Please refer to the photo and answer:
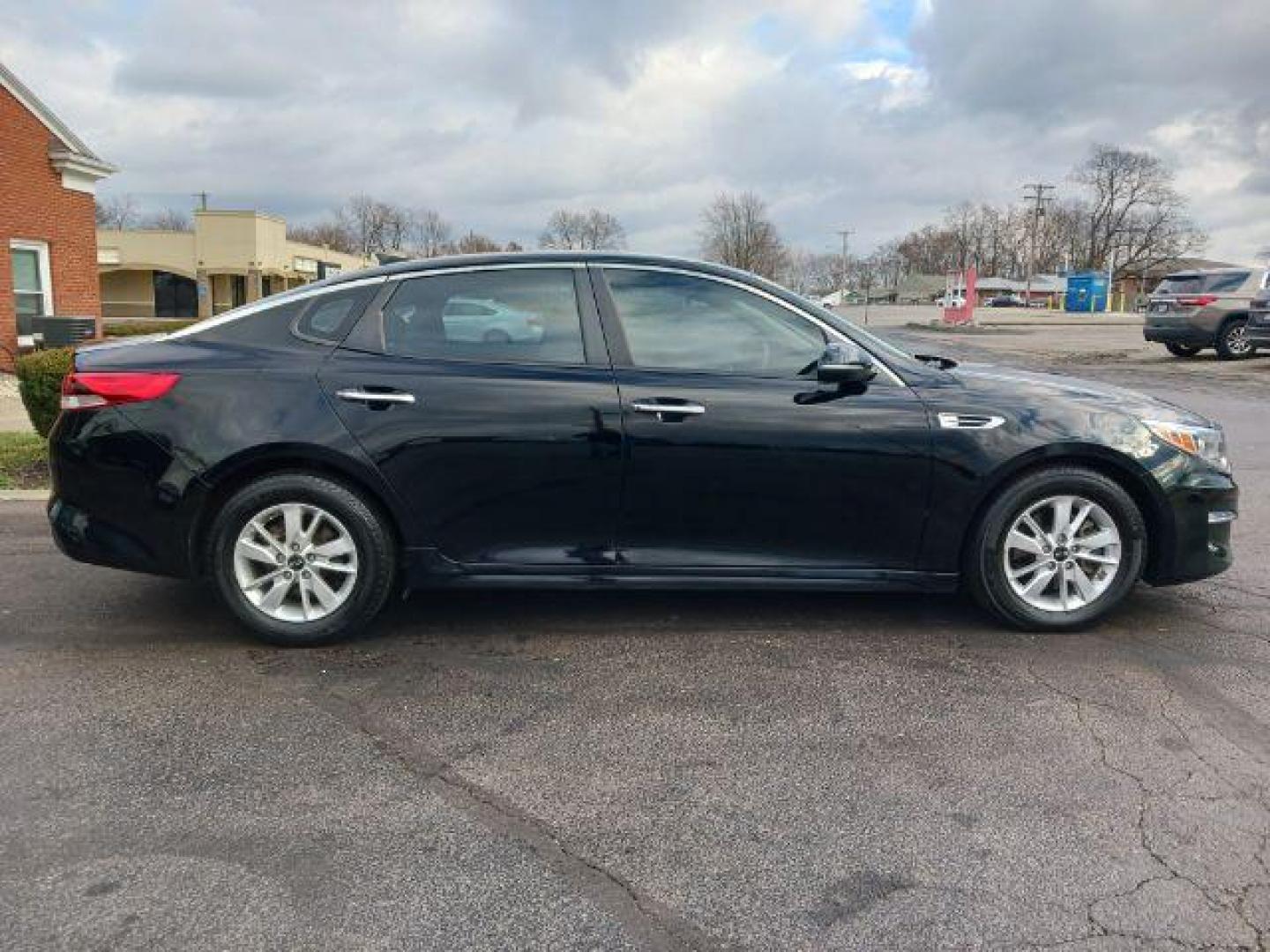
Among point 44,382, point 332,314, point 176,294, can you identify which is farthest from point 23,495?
point 176,294

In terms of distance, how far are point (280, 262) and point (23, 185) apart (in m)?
32.8

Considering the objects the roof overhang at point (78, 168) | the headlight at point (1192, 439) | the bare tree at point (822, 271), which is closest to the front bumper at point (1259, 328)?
the headlight at point (1192, 439)

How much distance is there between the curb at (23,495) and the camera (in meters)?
7.00

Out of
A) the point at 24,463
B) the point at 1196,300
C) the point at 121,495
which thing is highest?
the point at 1196,300

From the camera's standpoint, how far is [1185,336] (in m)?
20.9

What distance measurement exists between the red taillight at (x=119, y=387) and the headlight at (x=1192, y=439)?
426 centimetres

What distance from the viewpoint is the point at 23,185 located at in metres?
16.7

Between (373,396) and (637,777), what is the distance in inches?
77.4

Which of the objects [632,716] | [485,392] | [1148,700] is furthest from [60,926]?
[1148,700]

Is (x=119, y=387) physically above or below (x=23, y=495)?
above

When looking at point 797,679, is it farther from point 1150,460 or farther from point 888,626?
point 1150,460

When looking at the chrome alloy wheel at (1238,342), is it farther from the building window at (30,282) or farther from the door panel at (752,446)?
the building window at (30,282)

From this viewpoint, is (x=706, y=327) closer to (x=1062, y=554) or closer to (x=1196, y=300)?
(x=1062, y=554)

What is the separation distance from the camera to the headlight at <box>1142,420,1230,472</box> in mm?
4430
